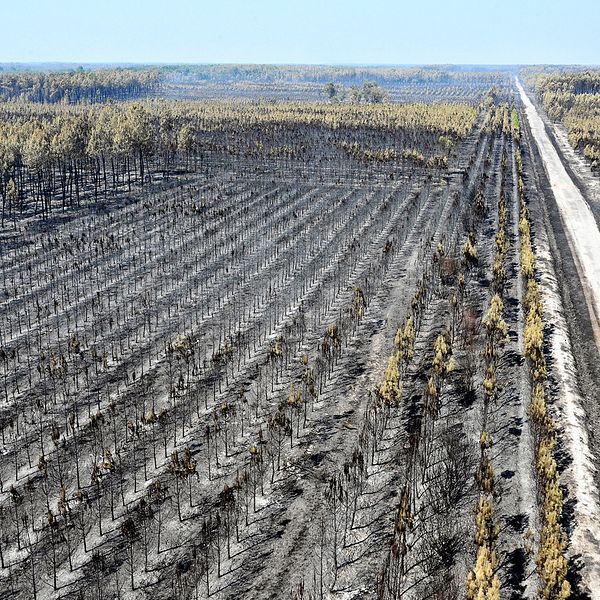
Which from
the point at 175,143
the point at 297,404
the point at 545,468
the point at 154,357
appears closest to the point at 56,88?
the point at 175,143

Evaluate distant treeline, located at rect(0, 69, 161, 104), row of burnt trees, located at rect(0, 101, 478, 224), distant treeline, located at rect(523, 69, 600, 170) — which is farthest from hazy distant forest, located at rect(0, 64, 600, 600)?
distant treeline, located at rect(0, 69, 161, 104)

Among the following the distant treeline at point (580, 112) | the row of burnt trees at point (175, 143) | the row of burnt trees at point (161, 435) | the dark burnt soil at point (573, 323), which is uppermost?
the distant treeline at point (580, 112)

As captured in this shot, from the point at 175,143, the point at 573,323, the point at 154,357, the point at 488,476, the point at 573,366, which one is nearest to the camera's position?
the point at 488,476

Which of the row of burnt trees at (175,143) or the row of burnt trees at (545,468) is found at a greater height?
the row of burnt trees at (175,143)

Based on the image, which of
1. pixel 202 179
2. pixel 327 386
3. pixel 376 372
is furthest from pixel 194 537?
pixel 202 179

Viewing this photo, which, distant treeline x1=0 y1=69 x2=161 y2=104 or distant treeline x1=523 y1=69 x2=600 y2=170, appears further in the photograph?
distant treeline x1=0 y1=69 x2=161 y2=104

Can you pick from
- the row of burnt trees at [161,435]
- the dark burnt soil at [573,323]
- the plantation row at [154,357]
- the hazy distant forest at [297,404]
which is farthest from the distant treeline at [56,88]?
the row of burnt trees at [161,435]

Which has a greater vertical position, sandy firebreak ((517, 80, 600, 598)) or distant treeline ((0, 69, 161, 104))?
distant treeline ((0, 69, 161, 104))

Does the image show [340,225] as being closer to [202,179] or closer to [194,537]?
[202,179]

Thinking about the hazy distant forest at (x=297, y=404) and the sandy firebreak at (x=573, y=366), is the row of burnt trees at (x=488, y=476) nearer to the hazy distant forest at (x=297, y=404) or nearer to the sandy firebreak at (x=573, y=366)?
the hazy distant forest at (x=297, y=404)

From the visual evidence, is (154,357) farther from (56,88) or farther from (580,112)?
(56,88)

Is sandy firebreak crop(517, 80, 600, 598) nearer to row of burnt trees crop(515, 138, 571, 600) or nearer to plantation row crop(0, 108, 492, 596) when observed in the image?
row of burnt trees crop(515, 138, 571, 600)

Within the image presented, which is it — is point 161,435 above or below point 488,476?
below
